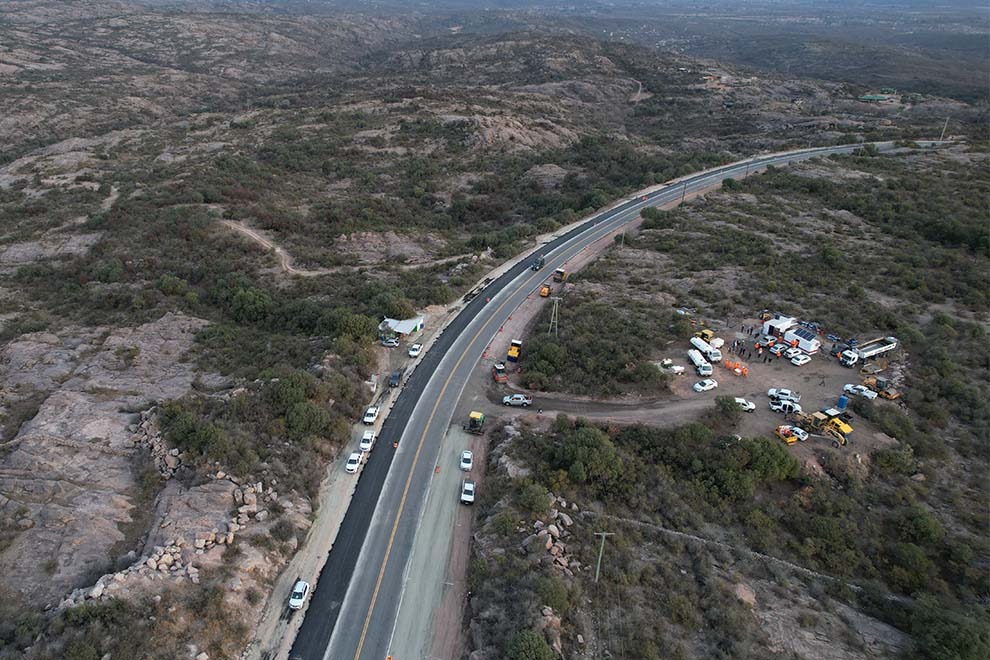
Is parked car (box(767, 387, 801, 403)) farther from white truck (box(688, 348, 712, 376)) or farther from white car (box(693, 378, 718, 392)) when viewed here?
white truck (box(688, 348, 712, 376))

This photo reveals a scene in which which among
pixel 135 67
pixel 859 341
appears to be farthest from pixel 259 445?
pixel 135 67

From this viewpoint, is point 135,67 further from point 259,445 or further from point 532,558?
point 532,558

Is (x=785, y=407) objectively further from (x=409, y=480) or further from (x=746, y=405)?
(x=409, y=480)

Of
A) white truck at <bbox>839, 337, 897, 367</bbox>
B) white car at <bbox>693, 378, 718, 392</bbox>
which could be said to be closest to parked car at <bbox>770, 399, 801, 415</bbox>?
white car at <bbox>693, 378, 718, 392</bbox>

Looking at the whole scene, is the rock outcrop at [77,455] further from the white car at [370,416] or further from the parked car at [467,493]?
the parked car at [467,493]

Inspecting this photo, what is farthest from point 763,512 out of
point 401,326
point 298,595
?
point 401,326
